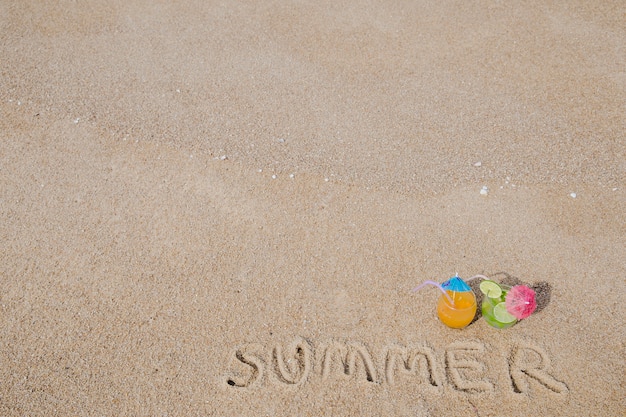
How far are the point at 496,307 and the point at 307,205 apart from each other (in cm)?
173

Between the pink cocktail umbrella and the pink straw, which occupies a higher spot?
the pink cocktail umbrella

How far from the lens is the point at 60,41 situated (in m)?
6.24

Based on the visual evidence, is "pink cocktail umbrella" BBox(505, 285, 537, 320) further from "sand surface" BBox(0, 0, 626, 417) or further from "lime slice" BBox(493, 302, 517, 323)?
"sand surface" BBox(0, 0, 626, 417)

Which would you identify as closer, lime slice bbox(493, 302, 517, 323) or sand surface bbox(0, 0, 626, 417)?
sand surface bbox(0, 0, 626, 417)

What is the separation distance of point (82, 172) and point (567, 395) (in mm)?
4241

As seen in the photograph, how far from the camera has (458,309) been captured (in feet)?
11.1

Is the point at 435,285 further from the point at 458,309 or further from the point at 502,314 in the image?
the point at 502,314

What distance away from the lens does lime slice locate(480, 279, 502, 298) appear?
11.2 feet

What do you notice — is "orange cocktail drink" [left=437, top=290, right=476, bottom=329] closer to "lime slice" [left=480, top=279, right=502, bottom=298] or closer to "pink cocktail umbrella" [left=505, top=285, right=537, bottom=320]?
"lime slice" [left=480, top=279, right=502, bottom=298]

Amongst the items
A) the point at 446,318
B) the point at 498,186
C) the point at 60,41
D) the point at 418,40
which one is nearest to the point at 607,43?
the point at 418,40

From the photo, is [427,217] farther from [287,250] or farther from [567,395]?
[567,395]

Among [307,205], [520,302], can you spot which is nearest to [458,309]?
[520,302]

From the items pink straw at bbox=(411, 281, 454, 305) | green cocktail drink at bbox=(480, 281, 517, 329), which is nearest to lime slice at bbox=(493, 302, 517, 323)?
green cocktail drink at bbox=(480, 281, 517, 329)

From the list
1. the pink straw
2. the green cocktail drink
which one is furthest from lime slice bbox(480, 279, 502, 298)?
the pink straw
